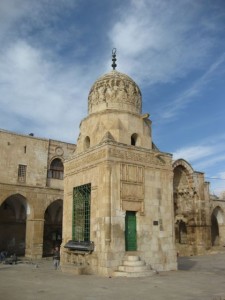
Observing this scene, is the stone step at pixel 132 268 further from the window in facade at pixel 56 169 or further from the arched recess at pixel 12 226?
the arched recess at pixel 12 226

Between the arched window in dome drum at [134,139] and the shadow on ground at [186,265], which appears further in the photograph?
the shadow on ground at [186,265]

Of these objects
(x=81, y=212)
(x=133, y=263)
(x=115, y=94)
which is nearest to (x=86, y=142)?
(x=115, y=94)

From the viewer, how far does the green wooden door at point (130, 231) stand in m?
12.8

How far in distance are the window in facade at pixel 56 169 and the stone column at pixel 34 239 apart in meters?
4.09

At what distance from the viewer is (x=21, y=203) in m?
25.4

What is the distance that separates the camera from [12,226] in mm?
26328

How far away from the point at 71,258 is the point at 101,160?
14.9ft

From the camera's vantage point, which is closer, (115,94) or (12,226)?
(115,94)

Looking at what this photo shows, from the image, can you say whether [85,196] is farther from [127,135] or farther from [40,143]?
[40,143]

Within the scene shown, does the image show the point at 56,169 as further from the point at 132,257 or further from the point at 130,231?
the point at 132,257

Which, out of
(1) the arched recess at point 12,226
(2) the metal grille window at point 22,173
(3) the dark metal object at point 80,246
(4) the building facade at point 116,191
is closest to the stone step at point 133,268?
(4) the building facade at point 116,191

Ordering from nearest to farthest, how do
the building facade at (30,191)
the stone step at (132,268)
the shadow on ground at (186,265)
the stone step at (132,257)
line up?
the stone step at (132,268) → the stone step at (132,257) → the shadow on ground at (186,265) → the building facade at (30,191)

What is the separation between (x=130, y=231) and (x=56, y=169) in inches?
575

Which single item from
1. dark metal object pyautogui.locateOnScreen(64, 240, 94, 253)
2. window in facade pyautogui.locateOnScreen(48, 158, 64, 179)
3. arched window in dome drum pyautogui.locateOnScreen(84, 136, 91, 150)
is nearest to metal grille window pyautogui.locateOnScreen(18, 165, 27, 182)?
window in facade pyautogui.locateOnScreen(48, 158, 64, 179)
